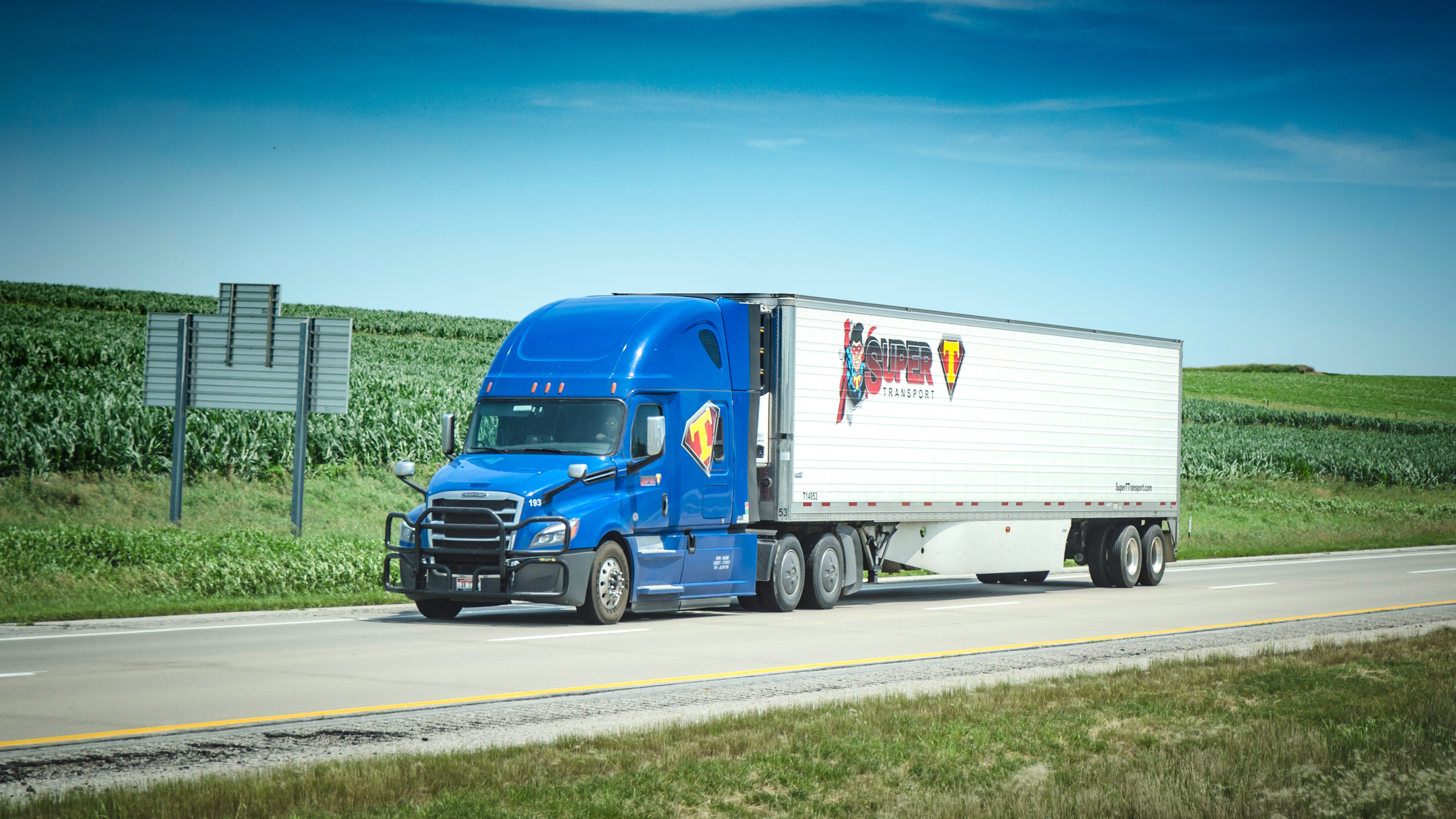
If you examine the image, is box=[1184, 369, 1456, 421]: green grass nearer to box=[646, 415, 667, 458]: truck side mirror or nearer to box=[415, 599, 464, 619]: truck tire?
box=[646, 415, 667, 458]: truck side mirror

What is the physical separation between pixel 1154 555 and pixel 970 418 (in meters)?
5.87

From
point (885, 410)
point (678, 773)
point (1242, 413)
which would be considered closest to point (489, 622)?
point (885, 410)

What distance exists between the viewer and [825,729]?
8.87 meters

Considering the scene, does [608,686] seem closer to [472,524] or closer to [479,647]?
[479,647]

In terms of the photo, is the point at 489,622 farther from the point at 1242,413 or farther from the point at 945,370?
the point at 1242,413

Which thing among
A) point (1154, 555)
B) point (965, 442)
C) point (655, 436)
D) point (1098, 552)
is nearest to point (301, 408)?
point (655, 436)

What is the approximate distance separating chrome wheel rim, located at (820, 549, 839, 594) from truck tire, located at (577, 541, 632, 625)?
362cm

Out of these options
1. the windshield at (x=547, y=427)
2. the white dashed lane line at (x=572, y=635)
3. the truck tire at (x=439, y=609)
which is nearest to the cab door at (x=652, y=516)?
the windshield at (x=547, y=427)

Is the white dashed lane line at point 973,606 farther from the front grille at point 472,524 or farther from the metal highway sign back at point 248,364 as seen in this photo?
the metal highway sign back at point 248,364

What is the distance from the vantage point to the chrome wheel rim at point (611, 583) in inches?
638

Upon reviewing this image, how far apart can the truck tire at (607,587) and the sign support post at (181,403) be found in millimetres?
9867

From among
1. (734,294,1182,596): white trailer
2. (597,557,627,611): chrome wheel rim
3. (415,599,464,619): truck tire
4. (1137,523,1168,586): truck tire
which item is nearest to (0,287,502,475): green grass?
(415,599,464,619): truck tire

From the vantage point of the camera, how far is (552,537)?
1553 cm

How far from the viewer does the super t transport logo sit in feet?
63.9
